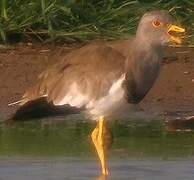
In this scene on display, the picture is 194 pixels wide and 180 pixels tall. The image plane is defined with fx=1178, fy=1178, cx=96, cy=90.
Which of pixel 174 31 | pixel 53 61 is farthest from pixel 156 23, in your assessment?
pixel 53 61

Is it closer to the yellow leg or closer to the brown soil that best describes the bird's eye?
the yellow leg

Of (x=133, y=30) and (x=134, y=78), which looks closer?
(x=134, y=78)

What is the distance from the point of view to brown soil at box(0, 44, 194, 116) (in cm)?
1169

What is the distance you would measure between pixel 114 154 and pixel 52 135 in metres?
0.73

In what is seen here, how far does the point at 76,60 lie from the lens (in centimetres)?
926

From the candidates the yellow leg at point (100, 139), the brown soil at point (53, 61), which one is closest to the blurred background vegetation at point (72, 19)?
the brown soil at point (53, 61)

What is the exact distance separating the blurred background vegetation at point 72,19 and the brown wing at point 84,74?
333cm

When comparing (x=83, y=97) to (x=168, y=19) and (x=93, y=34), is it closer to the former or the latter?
(x=168, y=19)

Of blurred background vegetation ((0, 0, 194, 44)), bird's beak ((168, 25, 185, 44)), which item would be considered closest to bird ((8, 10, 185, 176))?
bird's beak ((168, 25, 185, 44))

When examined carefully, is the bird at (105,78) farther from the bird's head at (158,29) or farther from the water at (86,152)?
the water at (86,152)

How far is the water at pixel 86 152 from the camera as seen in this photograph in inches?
354

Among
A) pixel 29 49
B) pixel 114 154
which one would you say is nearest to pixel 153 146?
pixel 114 154

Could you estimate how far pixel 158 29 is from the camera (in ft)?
30.3

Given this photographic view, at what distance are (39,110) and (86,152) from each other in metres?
0.76
